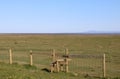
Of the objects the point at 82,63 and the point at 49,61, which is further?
the point at 49,61

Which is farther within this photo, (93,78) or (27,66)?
(27,66)

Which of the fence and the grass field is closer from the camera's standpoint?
the grass field

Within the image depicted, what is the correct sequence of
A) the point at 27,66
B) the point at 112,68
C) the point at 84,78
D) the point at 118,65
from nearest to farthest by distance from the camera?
A: the point at 84,78
the point at 27,66
the point at 112,68
the point at 118,65

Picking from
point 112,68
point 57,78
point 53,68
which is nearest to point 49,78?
point 57,78

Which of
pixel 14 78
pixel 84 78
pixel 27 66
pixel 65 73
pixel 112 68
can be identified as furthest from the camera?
pixel 112 68

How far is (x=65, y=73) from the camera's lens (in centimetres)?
1858

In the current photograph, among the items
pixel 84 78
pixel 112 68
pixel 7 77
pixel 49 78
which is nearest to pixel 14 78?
pixel 7 77

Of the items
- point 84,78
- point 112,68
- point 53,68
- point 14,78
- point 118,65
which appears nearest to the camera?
point 14,78

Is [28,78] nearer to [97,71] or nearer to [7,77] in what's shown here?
[7,77]

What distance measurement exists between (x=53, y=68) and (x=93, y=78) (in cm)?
333

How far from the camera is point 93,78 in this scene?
17.3 metres

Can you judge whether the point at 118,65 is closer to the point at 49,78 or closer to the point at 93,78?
the point at 93,78

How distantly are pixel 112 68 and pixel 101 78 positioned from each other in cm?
595

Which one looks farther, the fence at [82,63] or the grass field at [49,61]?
the fence at [82,63]
